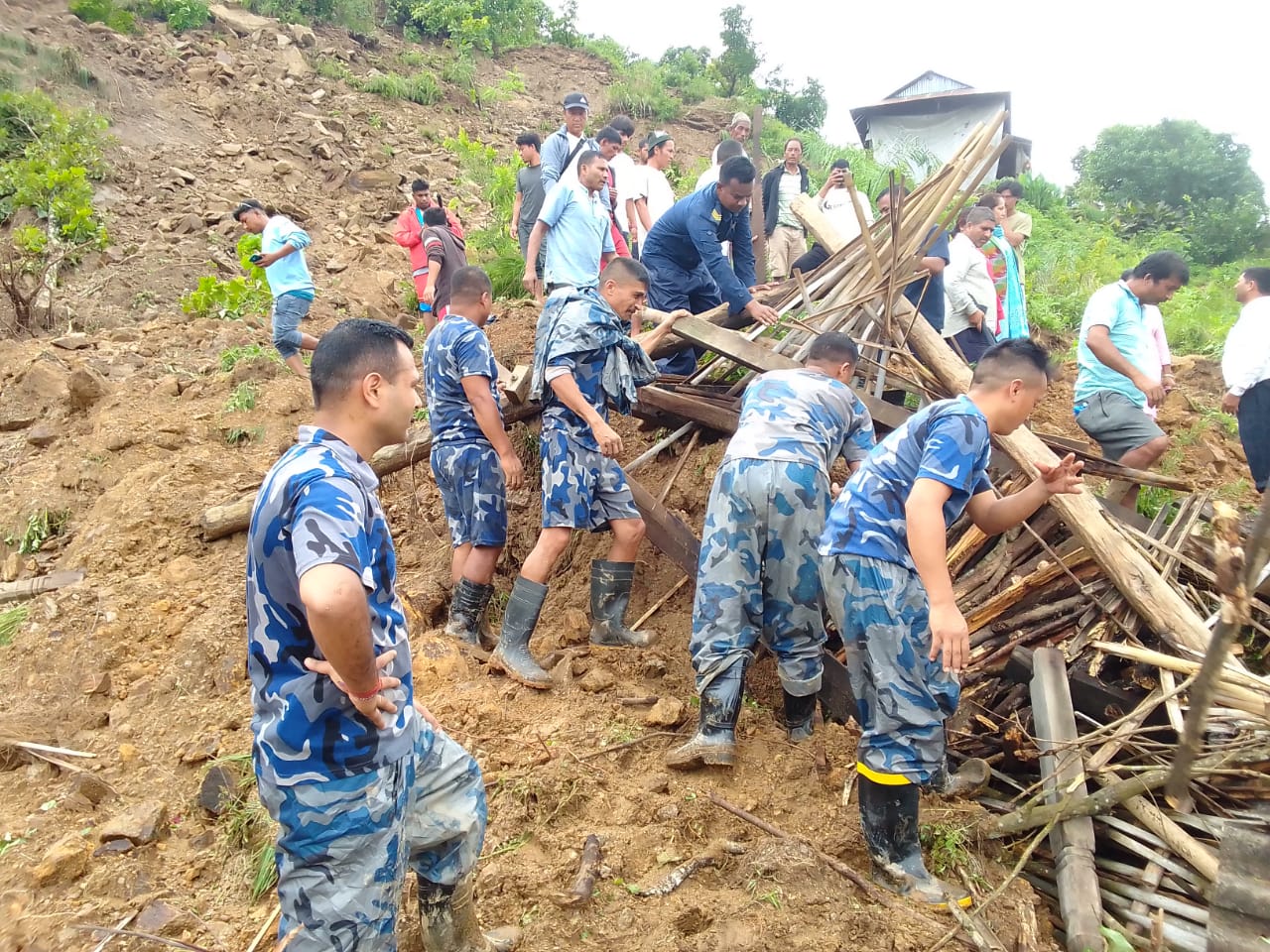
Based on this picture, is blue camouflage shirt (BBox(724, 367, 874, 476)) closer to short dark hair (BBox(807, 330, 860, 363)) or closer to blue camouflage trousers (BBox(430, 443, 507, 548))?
short dark hair (BBox(807, 330, 860, 363))


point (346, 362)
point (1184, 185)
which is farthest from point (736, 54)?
point (346, 362)

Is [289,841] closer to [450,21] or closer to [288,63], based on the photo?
[288,63]

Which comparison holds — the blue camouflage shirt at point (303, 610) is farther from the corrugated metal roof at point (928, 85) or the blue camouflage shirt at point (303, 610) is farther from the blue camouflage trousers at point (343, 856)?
the corrugated metal roof at point (928, 85)

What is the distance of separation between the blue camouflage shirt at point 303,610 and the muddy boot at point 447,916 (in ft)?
2.06

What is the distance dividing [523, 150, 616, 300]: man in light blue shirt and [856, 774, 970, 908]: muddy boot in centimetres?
420

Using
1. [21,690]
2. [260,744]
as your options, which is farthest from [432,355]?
[21,690]

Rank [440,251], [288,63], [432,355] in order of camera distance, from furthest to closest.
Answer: [288,63] → [440,251] → [432,355]

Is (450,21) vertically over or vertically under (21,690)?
over

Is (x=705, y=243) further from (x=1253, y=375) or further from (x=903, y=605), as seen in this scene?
(x=1253, y=375)

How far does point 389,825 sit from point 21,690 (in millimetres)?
3937

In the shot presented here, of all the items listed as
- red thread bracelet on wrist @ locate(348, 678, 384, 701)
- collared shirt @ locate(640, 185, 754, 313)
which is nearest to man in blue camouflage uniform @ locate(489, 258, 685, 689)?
collared shirt @ locate(640, 185, 754, 313)

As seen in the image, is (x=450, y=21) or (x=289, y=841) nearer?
(x=289, y=841)

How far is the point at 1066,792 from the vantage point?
3.25 meters

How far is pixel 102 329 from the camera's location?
35.1 ft
